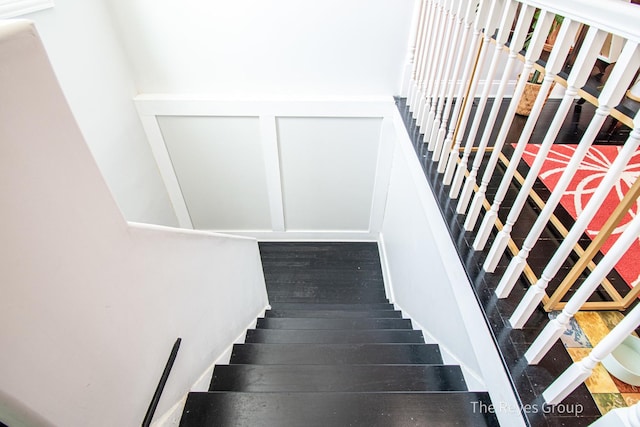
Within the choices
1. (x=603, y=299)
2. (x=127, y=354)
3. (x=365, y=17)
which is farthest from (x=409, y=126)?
(x=127, y=354)

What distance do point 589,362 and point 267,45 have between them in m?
2.37

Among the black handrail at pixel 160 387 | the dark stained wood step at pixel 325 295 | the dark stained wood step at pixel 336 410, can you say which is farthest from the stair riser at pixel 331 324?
the black handrail at pixel 160 387

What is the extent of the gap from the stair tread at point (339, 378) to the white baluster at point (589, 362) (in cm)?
54

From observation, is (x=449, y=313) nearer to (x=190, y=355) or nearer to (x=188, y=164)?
(x=190, y=355)

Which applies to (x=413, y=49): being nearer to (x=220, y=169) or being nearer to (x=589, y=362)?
(x=220, y=169)

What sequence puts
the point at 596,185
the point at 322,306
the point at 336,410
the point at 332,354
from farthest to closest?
1. the point at 322,306
2. the point at 596,185
3. the point at 332,354
4. the point at 336,410

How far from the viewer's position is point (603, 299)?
118 centimetres

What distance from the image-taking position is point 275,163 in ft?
9.34

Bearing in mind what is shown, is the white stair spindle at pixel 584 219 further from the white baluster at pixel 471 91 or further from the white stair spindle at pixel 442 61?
the white stair spindle at pixel 442 61

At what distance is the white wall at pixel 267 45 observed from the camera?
2.17 metres

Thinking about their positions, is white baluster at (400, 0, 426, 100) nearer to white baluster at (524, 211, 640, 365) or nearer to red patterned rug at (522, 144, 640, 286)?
red patterned rug at (522, 144, 640, 286)

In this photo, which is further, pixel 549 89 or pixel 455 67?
pixel 455 67

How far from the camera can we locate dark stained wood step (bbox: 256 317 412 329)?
213 cm

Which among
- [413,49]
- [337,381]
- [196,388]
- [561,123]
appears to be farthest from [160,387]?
[413,49]
